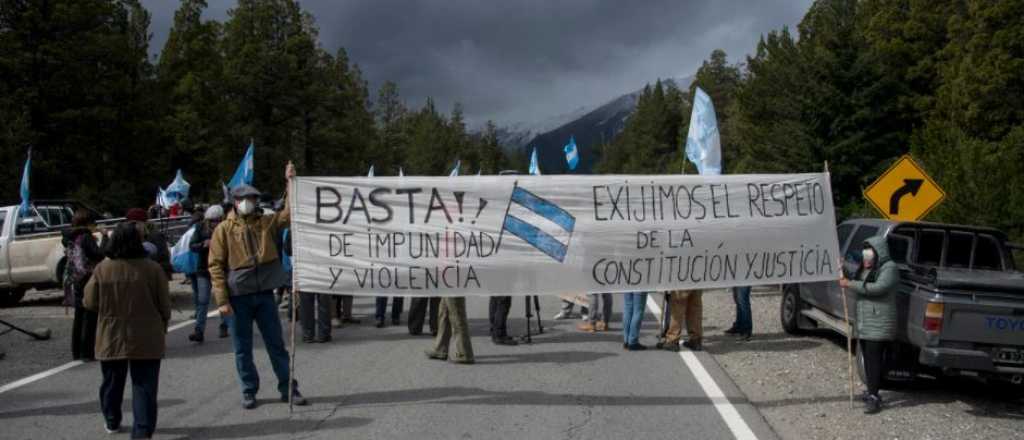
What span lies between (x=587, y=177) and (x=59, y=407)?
537cm

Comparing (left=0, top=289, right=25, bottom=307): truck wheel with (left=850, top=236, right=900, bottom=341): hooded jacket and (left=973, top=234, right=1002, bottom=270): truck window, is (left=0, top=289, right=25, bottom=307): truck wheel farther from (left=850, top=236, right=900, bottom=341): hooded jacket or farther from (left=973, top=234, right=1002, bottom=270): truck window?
(left=973, top=234, right=1002, bottom=270): truck window

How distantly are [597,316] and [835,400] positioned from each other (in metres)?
4.83

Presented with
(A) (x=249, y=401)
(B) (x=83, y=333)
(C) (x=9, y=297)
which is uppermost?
(B) (x=83, y=333)

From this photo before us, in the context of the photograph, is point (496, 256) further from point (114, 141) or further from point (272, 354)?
point (114, 141)

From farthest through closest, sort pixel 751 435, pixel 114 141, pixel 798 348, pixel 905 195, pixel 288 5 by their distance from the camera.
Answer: pixel 288 5 → pixel 114 141 → pixel 905 195 → pixel 798 348 → pixel 751 435

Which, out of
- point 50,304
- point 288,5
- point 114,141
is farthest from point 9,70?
point 50,304

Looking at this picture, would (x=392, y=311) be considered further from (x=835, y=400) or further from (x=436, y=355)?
(x=835, y=400)

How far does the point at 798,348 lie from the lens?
1084 cm

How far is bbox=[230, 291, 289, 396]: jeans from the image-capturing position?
7.26 metres

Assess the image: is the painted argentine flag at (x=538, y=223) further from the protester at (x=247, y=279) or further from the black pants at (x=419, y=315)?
the black pants at (x=419, y=315)

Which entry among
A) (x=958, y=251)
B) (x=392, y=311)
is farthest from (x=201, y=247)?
(x=958, y=251)

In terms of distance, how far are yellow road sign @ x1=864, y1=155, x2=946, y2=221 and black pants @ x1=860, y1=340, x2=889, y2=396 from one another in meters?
4.82

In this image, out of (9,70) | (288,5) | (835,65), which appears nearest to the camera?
(835,65)

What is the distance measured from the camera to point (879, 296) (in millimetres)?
7531
